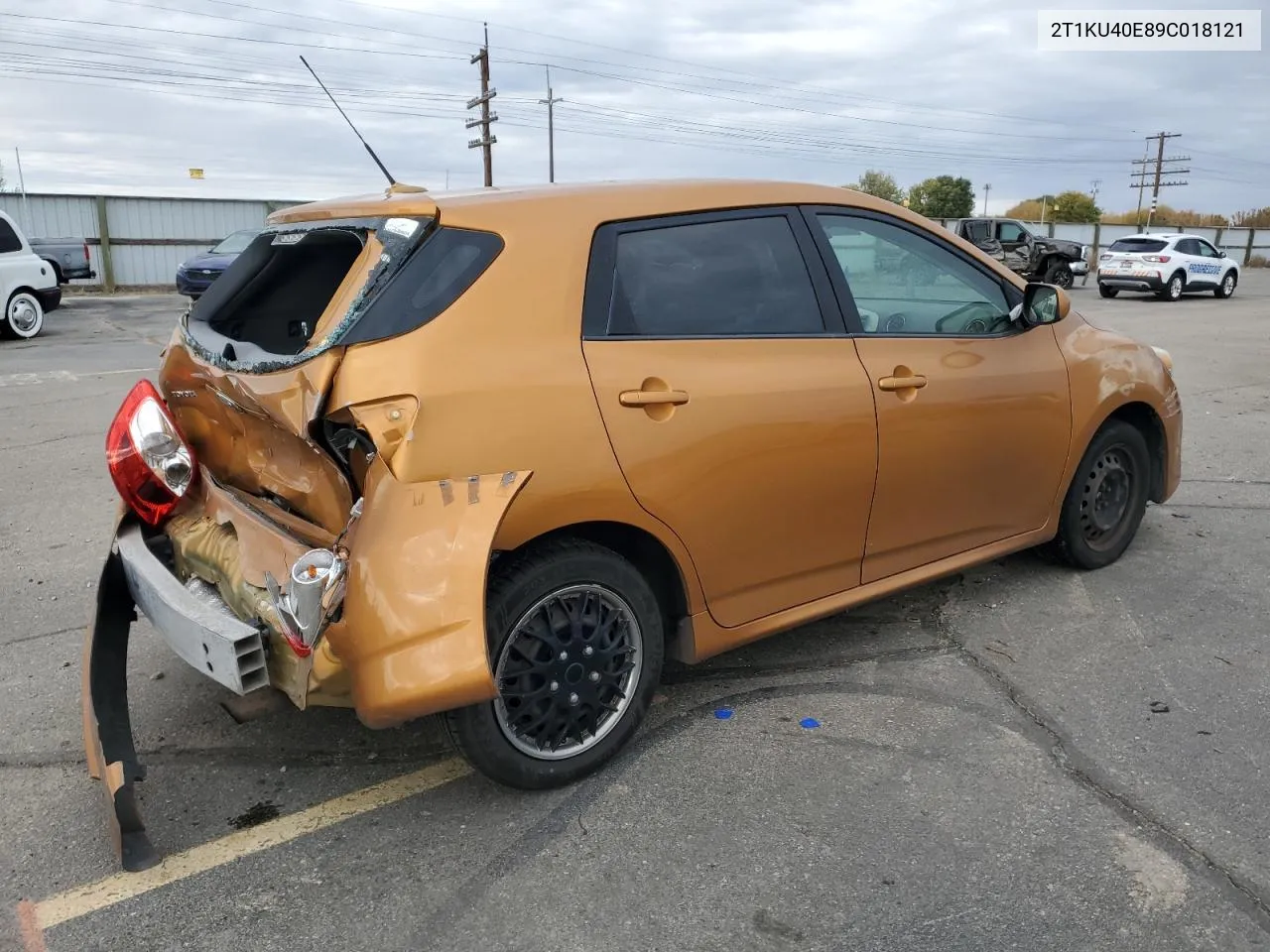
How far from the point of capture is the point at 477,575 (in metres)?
2.47

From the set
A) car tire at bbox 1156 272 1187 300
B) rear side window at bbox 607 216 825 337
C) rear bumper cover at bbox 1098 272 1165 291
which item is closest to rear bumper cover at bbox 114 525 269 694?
rear side window at bbox 607 216 825 337

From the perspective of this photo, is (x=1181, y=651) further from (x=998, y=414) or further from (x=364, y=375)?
(x=364, y=375)

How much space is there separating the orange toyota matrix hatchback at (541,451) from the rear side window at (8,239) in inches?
534

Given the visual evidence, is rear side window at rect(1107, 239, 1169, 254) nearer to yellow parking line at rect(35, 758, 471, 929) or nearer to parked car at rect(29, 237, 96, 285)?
parked car at rect(29, 237, 96, 285)

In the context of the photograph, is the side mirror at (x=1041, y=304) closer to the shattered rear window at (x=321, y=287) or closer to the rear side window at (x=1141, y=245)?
the shattered rear window at (x=321, y=287)

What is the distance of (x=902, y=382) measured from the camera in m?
3.49

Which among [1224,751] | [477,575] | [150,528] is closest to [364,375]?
[477,575]

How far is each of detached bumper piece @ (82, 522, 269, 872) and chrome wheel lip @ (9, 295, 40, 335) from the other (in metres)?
13.7

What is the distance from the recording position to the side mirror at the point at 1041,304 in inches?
157

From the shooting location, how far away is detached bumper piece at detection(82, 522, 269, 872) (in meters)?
2.51

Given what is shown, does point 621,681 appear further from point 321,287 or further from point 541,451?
point 321,287

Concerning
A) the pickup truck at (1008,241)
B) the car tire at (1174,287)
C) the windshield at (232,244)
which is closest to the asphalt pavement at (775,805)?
the windshield at (232,244)

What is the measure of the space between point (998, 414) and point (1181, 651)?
118cm

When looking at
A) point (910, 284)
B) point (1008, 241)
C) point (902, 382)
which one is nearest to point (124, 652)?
point (902, 382)
